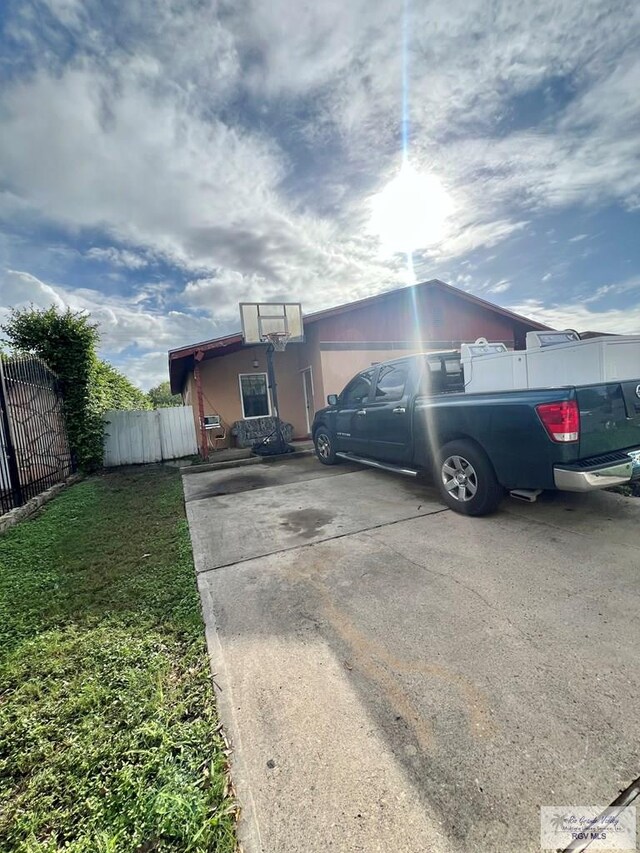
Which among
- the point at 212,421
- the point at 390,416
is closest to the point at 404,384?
the point at 390,416

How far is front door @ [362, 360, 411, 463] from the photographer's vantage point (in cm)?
532

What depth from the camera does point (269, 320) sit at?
10.4 m

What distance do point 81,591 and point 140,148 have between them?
22.5ft

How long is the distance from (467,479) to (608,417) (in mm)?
1502

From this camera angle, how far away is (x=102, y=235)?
27.9 ft

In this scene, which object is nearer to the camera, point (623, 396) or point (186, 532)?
point (623, 396)

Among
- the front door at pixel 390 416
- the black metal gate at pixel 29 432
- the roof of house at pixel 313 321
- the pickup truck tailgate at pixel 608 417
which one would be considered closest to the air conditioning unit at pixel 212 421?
the roof of house at pixel 313 321

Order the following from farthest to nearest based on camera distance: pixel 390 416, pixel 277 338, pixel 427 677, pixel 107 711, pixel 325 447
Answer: pixel 277 338 → pixel 325 447 → pixel 390 416 → pixel 427 677 → pixel 107 711

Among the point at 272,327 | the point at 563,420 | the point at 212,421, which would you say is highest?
the point at 272,327

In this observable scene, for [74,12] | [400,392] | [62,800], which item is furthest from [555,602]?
[74,12]

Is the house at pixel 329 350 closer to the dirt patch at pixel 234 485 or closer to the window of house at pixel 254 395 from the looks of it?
the window of house at pixel 254 395

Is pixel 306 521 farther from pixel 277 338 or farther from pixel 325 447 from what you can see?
pixel 277 338

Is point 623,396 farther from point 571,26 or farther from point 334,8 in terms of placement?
point 334,8

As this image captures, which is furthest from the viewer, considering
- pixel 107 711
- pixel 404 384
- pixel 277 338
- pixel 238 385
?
pixel 238 385
